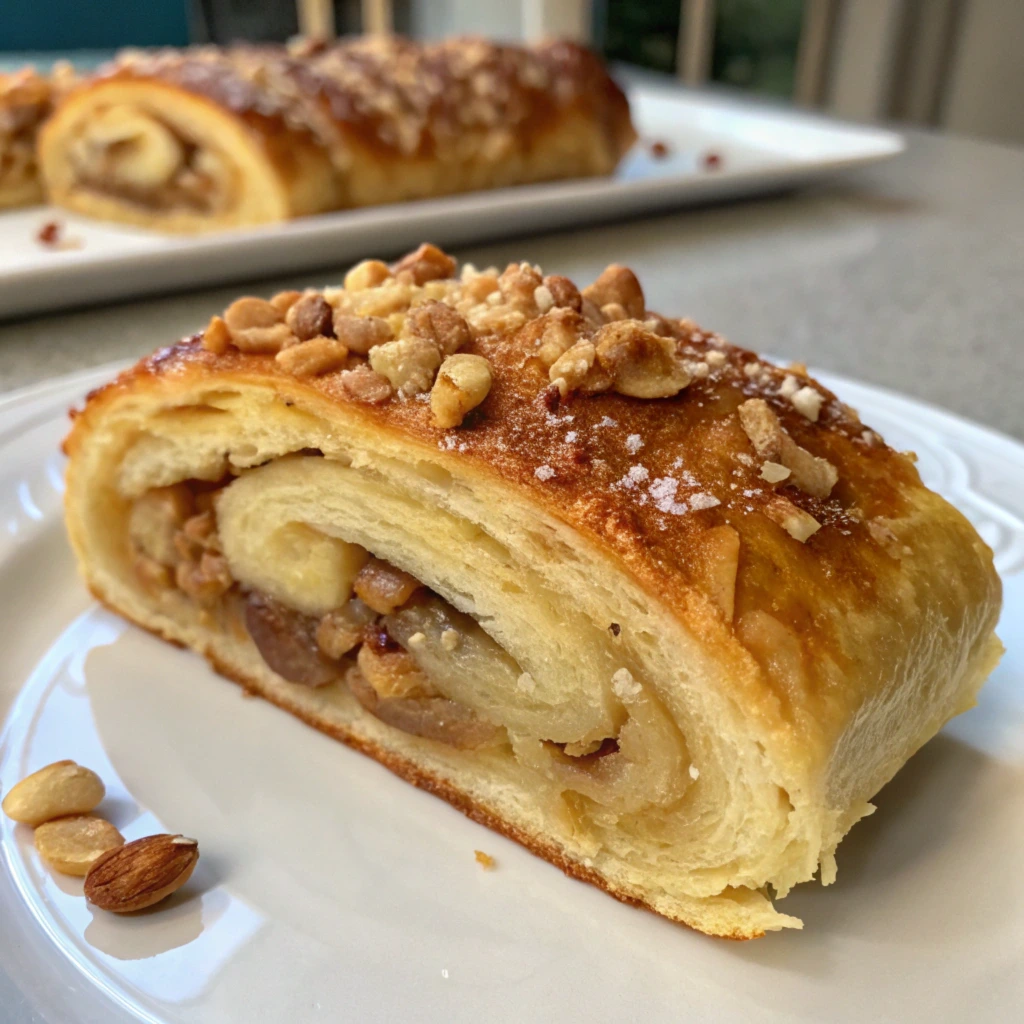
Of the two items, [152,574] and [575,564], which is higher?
[575,564]

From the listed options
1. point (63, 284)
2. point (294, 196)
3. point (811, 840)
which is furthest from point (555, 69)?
point (811, 840)

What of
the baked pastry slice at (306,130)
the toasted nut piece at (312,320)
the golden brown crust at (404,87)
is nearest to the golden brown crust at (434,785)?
the toasted nut piece at (312,320)

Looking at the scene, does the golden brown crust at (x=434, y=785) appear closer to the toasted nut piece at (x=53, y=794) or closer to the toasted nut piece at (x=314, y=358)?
the toasted nut piece at (x=53, y=794)

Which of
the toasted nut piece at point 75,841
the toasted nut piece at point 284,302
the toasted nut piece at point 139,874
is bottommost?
the toasted nut piece at point 75,841

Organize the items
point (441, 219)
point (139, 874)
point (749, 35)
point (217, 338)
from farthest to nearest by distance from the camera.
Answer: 1. point (749, 35)
2. point (441, 219)
3. point (217, 338)
4. point (139, 874)

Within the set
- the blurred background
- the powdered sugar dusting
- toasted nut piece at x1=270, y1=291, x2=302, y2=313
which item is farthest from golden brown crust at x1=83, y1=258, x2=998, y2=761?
the blurred background

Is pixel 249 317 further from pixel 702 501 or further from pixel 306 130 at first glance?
pixel 306 130

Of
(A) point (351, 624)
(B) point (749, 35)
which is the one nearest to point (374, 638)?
(A) point (351, 624)
